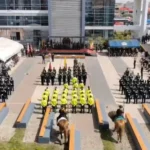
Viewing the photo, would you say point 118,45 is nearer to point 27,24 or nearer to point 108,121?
point 27,24

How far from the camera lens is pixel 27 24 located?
4019 cm

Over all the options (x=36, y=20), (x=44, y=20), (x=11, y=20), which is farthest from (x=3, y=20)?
(x=44, y=20)

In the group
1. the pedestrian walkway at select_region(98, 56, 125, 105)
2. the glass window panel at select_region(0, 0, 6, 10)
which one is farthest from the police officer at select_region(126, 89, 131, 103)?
the glass window panel at select_region(0, 0, 6, 10)

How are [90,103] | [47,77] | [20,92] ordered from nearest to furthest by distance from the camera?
[90,103]
[20,92]
[47,77]

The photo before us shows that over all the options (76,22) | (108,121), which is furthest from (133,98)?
(76,22)

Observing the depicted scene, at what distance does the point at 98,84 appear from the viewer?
69.4 ft

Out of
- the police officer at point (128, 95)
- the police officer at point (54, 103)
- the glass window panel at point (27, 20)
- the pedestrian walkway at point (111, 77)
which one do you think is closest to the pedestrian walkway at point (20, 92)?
the police officer at point (54, 103)

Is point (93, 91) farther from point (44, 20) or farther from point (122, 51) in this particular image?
point (44, 20)

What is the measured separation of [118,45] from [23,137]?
72.1 ft

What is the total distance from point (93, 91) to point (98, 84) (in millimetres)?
1755

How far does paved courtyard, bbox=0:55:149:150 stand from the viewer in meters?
12.7

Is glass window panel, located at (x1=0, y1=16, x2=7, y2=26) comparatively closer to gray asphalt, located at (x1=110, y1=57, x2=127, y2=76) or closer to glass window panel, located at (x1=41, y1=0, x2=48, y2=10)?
glass window panel, located at (x1=41, y1=0, x2=48, y2=10)

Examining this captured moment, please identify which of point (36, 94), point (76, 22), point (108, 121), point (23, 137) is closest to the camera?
point (23, 137)

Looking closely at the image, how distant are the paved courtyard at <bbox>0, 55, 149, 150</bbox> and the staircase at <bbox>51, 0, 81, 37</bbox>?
20.0ft
